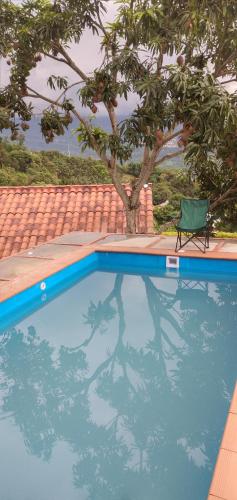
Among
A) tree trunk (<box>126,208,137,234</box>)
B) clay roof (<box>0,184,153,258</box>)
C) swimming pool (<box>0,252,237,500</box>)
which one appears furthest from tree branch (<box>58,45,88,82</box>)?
swimming pool (<box>0,252,237,500</box>)

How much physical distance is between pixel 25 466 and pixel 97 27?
7.62m

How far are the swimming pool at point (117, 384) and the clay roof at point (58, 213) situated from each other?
3.76 m

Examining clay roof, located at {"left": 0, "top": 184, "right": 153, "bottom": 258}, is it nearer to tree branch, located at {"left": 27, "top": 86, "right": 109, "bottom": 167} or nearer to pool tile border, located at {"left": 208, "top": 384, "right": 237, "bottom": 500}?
tree branch, located at {"left": 27, "top": 86, "right": 109, "bottom": 167}

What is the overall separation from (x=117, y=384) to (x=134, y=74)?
17.3ft

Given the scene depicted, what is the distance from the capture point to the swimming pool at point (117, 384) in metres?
2.86

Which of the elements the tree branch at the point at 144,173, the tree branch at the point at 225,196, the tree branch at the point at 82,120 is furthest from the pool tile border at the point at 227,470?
the tree branch at the point at 225,196

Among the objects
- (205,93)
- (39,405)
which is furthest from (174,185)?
(39,405)

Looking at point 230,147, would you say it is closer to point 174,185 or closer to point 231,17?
point 231,17

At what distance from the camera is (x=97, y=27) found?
7543mm

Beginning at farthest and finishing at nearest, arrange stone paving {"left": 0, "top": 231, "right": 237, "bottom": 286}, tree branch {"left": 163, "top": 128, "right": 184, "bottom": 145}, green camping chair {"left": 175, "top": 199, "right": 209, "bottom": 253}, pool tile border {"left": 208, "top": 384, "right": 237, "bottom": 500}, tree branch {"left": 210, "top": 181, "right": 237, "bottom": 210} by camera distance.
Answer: tree branch {"left": 210, "top": 181, "right": 237, "bottom": 210}, tree branch {"left": 163, "top": 128, "right": 184, "bottom": 145}, green camping chair {"left": 175, "top": 199, "right": 209, "bottom": 253}, stone paving {"left": 0, "top": 231, "right": 237, "bottom": 286}, pool tile border {"left": 208, "top": 384, "right": 237, "bottom": 500}

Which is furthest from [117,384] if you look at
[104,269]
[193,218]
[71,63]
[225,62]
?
[71,63]

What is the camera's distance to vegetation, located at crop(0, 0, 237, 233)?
20.4 feet

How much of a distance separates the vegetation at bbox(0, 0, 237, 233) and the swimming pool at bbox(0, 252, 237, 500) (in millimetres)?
2554

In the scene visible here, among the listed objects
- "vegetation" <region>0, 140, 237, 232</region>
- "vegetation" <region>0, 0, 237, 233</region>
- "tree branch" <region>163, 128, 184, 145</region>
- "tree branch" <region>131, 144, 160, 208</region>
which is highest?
"vegetation" <region>0, 0, 237, 233</region>
